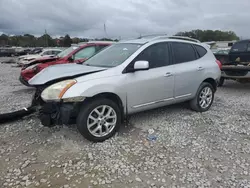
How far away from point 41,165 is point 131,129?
177 cm

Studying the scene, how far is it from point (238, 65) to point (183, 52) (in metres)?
3.84

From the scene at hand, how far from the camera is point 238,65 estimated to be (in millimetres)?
7879

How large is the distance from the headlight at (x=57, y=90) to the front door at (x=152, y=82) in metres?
0.99

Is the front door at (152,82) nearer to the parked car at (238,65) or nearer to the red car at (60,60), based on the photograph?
the red car at (60,60)

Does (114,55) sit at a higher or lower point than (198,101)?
higher

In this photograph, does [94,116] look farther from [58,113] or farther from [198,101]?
[198,101]

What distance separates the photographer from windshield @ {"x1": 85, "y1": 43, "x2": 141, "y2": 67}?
14.0 ft

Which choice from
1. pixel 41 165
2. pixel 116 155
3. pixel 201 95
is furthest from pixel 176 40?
pixel 41 165

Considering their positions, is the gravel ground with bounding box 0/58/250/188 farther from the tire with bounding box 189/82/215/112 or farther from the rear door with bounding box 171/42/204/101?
the rear door with bounding box 171/42/204/101

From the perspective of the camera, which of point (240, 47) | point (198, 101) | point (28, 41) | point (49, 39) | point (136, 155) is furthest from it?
point (28, 41)

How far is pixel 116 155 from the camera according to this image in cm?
348

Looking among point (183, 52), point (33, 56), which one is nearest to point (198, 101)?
point (183, 52)

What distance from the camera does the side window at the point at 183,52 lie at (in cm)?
488

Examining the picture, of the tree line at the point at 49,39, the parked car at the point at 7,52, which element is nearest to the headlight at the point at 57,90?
the parked car at the point at 7,52
